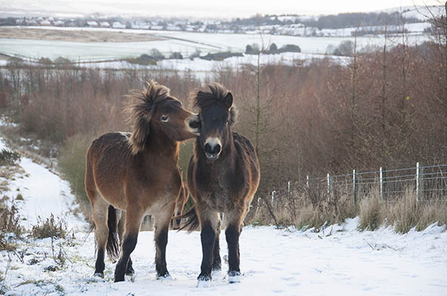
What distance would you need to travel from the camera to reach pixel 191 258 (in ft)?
26.4

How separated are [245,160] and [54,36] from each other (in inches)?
3618

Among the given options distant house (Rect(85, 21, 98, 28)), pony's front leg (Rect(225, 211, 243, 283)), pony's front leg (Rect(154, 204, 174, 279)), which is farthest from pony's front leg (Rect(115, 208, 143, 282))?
distant house (Rect(85, 21, 98, 28))

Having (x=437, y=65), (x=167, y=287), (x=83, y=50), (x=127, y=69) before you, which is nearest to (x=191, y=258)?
(x=167, y=287)

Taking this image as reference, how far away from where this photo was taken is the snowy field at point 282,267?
5.05 m

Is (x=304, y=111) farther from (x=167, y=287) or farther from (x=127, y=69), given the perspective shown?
(x=127, y=69)

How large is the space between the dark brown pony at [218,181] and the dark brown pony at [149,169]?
281mm

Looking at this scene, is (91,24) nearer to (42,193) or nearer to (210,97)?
(42,193)

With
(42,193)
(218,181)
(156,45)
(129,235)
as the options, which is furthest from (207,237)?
(156,45)

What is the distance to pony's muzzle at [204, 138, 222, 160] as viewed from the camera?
495 cm

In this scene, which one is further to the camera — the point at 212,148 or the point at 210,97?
the point at 210,97

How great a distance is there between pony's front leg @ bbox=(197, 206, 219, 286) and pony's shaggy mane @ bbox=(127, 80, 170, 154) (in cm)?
113

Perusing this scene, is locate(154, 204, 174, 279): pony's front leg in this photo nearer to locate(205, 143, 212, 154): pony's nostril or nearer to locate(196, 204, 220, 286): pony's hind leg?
locate(196, 204, 220, 286): pony's hind leg

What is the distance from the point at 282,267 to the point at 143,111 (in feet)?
9.63

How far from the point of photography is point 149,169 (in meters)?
5.66
